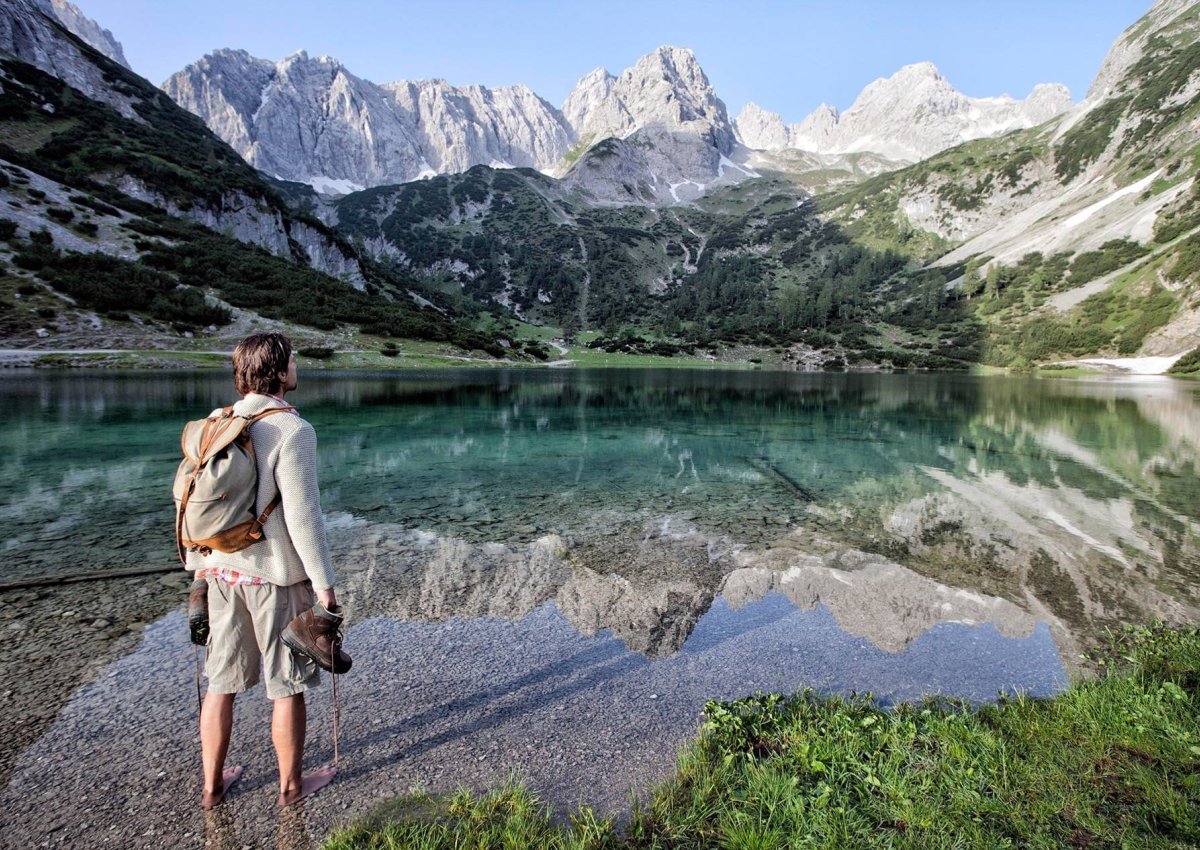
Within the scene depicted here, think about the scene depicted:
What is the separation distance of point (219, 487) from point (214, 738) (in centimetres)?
225

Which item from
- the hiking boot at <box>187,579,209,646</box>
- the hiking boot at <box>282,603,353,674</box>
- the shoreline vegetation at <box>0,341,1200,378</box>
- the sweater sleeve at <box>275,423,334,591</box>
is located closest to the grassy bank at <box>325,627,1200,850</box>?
the hiking boot at <box>282,603,353,674</box>

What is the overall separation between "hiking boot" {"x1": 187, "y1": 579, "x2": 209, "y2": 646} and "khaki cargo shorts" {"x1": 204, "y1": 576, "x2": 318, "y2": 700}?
8 cm

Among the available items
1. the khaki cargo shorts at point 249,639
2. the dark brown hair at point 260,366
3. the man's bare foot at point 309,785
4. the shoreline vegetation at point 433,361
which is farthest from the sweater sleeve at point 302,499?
the shoreline vegetation at point 433,361

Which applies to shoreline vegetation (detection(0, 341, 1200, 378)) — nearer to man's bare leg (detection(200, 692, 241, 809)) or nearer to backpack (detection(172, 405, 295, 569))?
man's bare leg (detection(200, 692, 241, 809))

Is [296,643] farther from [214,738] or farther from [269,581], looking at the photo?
[214,738]

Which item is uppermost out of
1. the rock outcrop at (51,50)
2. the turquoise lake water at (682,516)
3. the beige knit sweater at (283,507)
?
the rock outcrop at (51,50)

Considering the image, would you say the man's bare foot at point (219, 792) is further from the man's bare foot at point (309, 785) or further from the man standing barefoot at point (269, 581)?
the man's bare foot at point (309, 785)

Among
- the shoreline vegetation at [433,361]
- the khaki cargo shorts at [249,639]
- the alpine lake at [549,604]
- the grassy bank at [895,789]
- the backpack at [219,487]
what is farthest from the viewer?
the shoreline vegetation at [433,361]

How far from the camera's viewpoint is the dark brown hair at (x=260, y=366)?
443 cm

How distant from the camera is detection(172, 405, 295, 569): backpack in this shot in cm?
398

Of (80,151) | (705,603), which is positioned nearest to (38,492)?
(705,603)

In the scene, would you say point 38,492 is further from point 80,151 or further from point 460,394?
point 80,151

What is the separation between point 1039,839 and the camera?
410 cm

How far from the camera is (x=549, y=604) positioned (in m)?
9.30
